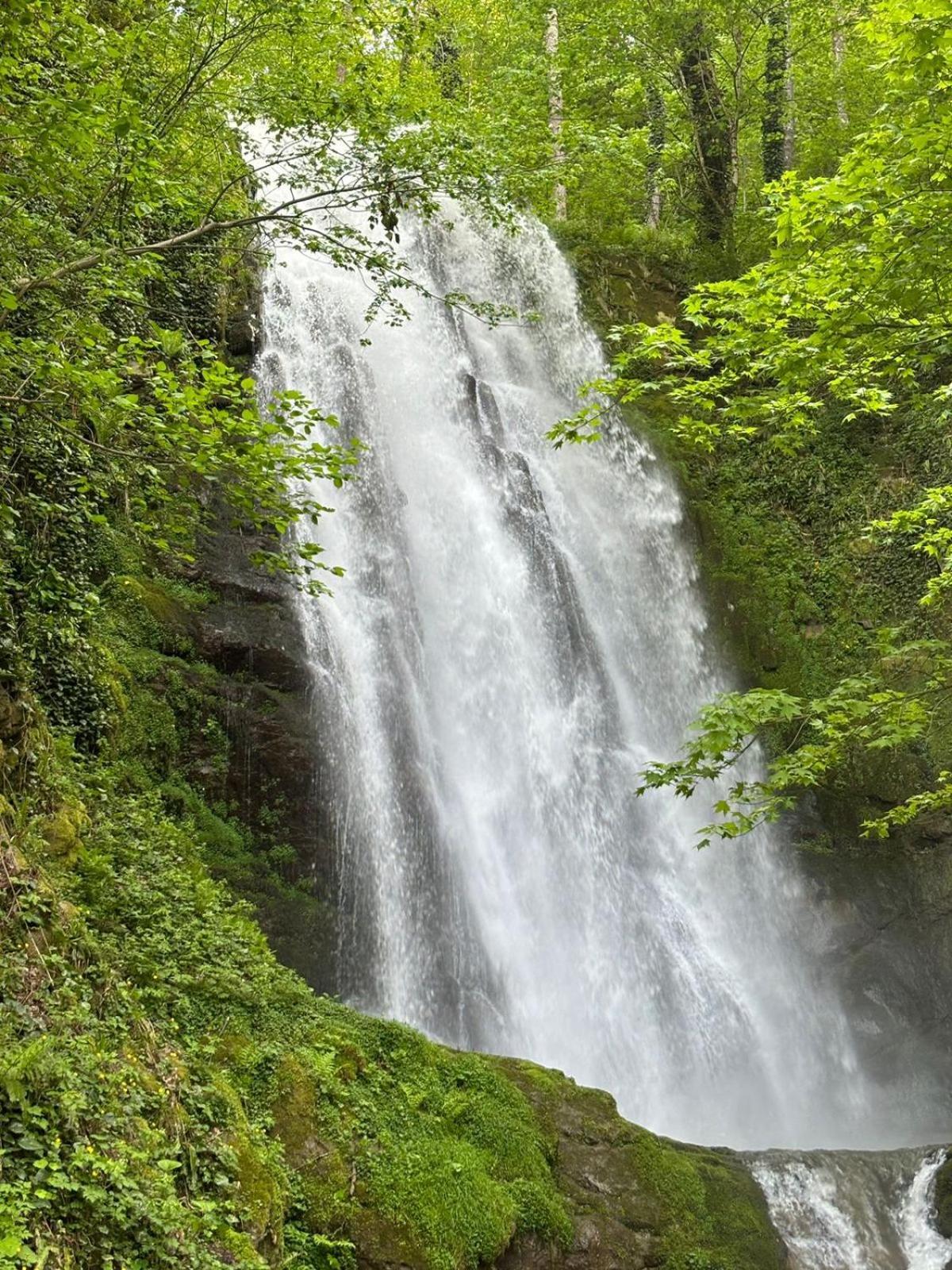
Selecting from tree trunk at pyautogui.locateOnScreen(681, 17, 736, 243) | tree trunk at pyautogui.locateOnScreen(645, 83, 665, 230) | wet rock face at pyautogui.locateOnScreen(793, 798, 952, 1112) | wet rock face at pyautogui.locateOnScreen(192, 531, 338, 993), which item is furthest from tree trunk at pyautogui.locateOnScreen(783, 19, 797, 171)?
wet rock face at pyautogui.locateOnScreen(192, 531, 338, 993)

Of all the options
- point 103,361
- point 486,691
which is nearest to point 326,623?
point 486,691

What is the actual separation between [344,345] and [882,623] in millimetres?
9159

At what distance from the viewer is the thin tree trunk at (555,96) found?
55.1ft

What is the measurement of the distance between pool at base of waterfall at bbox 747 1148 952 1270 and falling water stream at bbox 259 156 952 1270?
0.02 meters

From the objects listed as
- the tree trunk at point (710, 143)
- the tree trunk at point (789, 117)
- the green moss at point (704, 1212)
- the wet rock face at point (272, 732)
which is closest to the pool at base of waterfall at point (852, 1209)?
the green moss at point (704, 1212)

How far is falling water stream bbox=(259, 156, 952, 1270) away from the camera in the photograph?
344 inches

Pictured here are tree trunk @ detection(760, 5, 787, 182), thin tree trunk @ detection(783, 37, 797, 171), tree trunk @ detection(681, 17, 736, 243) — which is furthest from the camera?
thin tree trunk @ detection(783, 37, 797, 171)

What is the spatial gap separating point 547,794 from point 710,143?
13971 mm

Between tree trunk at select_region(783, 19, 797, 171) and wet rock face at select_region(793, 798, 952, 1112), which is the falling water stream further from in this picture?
tree trunk at select_region(783, 19, 797, 171)

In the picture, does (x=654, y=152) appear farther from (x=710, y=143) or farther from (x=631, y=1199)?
(x=631, y=1199)

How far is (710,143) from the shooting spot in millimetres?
17297

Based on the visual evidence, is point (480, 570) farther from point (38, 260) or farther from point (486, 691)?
point (38, 260)

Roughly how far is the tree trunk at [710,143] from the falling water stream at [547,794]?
18.9 feet

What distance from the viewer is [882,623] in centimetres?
1341
